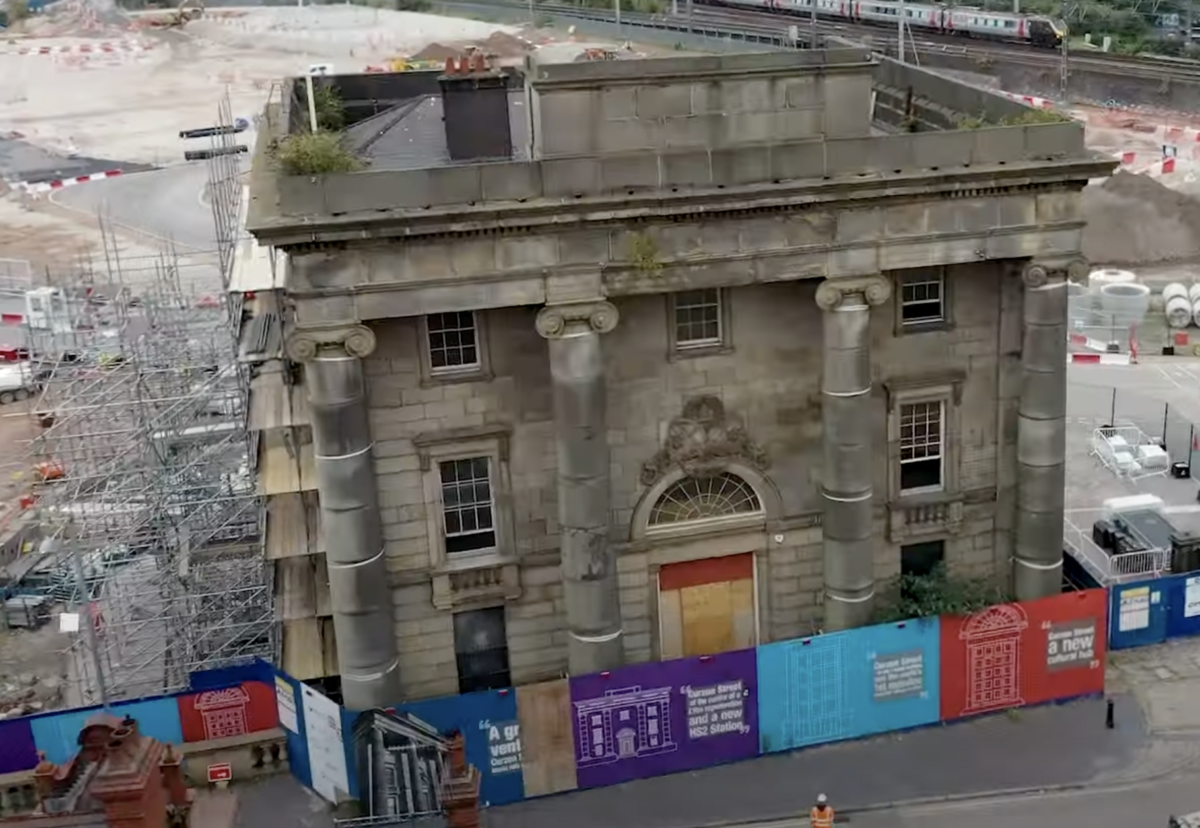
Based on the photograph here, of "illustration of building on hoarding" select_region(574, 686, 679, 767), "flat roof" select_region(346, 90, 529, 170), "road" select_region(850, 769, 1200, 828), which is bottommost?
"road" select_region(850, 769, 1200, 828)

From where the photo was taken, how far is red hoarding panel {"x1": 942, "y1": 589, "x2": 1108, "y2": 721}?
25797mm

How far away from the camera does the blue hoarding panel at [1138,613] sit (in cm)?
2819

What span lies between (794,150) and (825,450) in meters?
5.78

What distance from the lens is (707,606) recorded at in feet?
88.5

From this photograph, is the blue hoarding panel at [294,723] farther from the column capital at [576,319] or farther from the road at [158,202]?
the road at [158,202]

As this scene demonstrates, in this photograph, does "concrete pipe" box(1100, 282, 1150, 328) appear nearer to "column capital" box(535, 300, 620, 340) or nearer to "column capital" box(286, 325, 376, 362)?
"column capital" box(535, 300, 620, 340)

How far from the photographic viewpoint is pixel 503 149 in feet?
86.3

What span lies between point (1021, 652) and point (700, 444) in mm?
7592

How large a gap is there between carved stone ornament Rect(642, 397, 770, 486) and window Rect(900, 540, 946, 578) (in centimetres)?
426

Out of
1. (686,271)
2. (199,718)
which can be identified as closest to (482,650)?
(199,718)

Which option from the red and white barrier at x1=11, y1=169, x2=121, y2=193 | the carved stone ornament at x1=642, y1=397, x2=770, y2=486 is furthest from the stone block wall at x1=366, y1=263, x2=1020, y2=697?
the red and white barrier at x1=11, y1=169, x2=121, y2=193

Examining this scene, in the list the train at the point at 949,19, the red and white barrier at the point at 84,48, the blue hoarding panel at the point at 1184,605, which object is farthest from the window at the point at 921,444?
the red and white barrier at the point at 84,48

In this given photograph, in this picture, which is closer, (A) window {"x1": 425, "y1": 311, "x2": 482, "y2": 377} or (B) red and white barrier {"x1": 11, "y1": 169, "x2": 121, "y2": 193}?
(A) window {"x1": 425, "y1": 311, "x2": 482, "y2": 377}

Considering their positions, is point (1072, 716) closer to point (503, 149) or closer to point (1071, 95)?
point (503, 149)
